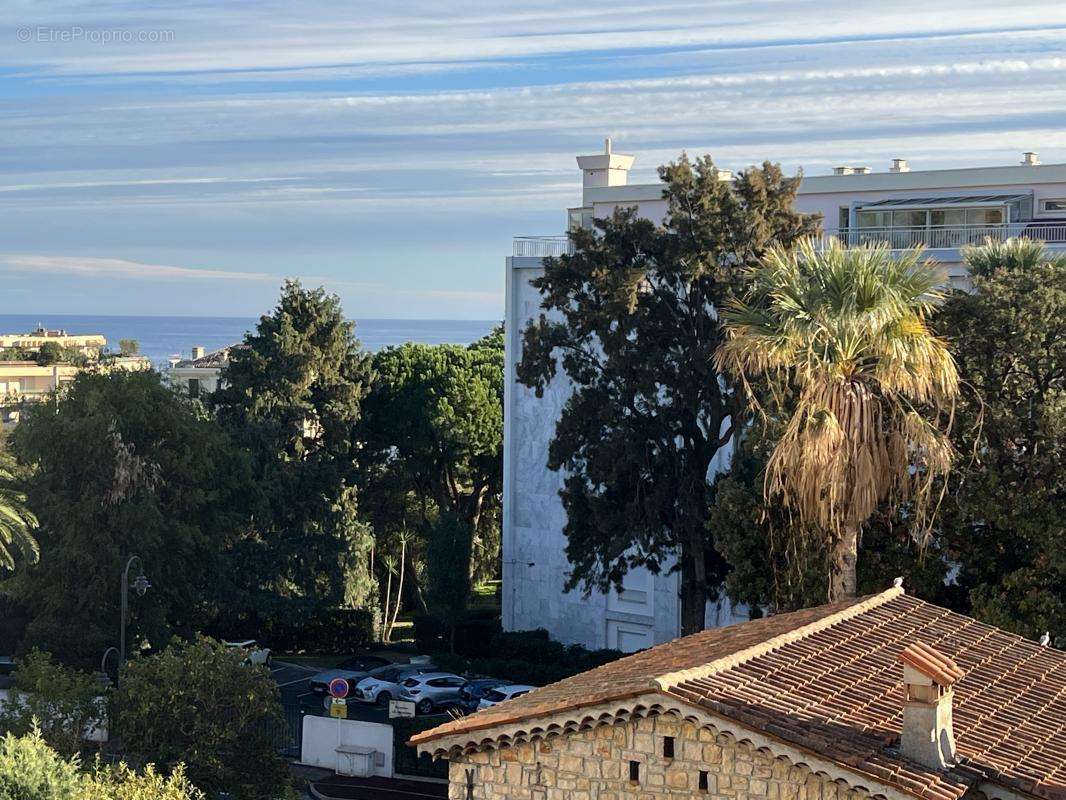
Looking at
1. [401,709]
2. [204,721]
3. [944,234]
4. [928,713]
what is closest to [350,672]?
[401,709]

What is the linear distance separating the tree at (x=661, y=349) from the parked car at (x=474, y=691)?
7.74 m

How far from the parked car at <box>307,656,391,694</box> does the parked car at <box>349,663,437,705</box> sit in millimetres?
506

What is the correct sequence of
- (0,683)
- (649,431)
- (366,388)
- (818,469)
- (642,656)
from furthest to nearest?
(366,388)
(0,683)
(649,431)
(818,469)
(642,656)

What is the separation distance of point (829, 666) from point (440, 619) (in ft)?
124

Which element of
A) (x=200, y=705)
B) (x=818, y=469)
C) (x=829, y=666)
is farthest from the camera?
(x=200, y=705)

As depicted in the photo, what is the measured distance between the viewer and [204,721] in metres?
29.3

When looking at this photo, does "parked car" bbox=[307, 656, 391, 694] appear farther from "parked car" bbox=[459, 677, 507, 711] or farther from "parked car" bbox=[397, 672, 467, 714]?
"parked car" bbox=[459, 677, 507, 711]

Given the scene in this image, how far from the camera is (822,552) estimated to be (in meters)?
27.0

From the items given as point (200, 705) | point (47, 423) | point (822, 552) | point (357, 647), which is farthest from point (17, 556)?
point (822, 552)

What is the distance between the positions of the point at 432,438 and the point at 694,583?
25561 mm

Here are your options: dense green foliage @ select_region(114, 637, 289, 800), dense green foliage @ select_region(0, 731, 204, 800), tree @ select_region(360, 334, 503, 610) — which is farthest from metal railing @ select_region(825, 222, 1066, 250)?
dense green foliage @ select_region(0, 731, 204, 800)

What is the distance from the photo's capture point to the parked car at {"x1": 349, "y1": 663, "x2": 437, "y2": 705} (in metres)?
45.0

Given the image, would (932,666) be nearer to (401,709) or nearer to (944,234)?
(401,709)

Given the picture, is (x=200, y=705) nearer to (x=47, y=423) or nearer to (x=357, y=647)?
(x=47, y=423)
